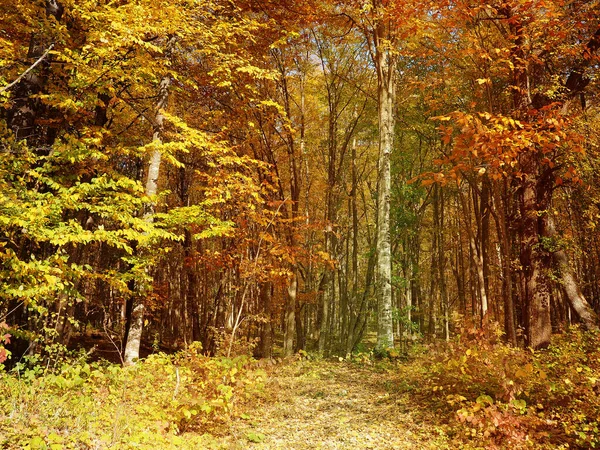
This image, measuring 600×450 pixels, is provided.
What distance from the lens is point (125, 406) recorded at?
609cm

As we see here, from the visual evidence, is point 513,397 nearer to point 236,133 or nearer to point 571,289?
point 571,289

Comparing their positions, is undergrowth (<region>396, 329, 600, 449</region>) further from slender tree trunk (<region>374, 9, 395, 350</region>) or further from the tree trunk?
slender tree trunk (<region>374, 9, 395, 350</region>)

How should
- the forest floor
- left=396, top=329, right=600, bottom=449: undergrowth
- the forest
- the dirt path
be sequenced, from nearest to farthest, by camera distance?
1. the forest floor
2. left=396, top=329, right=600, bottom=449: undergrowth
3. the forest
4. the dirt path

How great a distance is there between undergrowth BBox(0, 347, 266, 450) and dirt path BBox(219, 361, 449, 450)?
0.55 m

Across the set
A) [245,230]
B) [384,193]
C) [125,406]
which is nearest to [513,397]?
[125,406]

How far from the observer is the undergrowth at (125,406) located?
456cm

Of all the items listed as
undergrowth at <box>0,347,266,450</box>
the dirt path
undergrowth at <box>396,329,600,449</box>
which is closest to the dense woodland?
undergrowth at <box>0,347,266,450</box>

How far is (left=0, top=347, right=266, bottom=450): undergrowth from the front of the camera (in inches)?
179

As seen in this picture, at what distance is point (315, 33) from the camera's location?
16281 mm

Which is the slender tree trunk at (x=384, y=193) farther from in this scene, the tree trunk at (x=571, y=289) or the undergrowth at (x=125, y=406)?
the undergrowth at (x=125, y=406)

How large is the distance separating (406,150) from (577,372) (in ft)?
53.6

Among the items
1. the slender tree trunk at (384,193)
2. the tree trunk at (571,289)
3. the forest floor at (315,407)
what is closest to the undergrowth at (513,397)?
the forest floor at (315,407)

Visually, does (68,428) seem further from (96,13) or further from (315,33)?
(315,33)

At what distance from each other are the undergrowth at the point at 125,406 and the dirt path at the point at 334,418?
553mm
